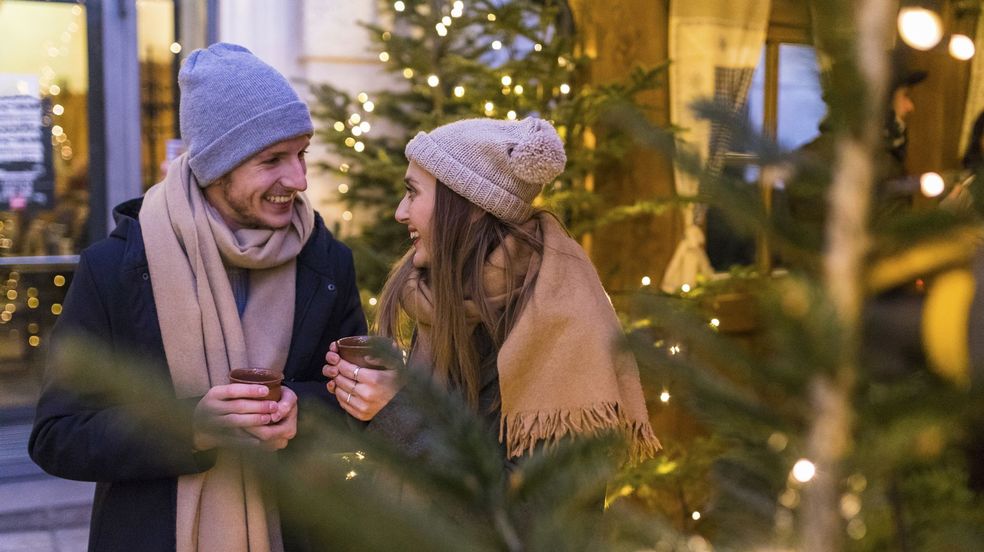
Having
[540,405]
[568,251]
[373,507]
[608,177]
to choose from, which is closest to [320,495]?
[373,507]

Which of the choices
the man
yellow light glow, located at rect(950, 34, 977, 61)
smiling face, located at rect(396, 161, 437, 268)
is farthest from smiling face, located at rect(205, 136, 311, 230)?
yellow light glow, located at rect(950, 34, 977, 61)

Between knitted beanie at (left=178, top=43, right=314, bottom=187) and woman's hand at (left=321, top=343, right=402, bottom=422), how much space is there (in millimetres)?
447

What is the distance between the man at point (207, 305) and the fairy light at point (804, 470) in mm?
1228

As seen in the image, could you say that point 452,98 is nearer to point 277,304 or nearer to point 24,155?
point 24,155

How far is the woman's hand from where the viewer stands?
74.2 inches

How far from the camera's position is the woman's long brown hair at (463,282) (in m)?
1.97

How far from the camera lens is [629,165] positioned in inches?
190

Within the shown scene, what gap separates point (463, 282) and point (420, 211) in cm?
18

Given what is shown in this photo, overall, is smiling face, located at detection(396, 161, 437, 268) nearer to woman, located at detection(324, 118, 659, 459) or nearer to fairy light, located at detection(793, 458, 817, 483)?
woman, located at detection(324, 118, 659, 459)

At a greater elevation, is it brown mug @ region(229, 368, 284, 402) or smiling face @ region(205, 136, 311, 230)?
smiling face @ region(205, 136, 311, 230)

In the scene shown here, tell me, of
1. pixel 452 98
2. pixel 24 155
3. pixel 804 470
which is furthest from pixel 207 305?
pixel 24 155

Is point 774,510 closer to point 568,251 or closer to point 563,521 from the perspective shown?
point 563,521

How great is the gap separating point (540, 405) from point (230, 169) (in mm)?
779

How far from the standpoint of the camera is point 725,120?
1.89 feet
